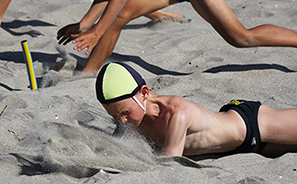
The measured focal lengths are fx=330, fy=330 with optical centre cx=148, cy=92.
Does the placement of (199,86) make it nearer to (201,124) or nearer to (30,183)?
(201,124)

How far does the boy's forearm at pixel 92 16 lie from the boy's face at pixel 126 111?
6.05 feet

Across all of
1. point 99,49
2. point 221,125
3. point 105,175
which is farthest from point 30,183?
point 99,49

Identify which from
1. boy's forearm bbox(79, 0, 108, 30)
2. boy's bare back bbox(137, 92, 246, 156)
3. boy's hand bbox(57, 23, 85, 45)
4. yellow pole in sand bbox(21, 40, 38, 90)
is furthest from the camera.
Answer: boy's forearm bbox(79, 0, 108, 30)

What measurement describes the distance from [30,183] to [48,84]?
1556 millimetres

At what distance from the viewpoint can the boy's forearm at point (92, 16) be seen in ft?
11.8

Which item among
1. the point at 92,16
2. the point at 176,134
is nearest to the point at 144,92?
the point at 176,134

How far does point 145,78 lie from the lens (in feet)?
10.7

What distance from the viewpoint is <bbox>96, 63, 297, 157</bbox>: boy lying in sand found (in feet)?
6.29

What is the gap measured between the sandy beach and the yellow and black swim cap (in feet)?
0.97

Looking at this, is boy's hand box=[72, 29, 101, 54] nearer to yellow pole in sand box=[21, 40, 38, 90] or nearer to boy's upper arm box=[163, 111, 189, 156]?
yellow pole in sand box=[21, 40, 38, 90]

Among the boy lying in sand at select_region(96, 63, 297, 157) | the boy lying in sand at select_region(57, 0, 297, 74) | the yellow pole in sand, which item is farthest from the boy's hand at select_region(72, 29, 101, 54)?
the boy lying in sand at select_region(96, 63, 297, 157)

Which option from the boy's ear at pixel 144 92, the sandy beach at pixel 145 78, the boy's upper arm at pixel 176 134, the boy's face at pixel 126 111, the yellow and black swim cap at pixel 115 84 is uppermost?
the yellow and black swim cap at pixel 115 84

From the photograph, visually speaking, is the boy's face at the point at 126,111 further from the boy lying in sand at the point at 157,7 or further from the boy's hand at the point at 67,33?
the boy's hand at the point at 67,33

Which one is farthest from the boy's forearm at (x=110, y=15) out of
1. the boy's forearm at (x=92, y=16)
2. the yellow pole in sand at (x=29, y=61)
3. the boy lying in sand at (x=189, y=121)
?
the boy lying in sand at (x=189, y=121)
